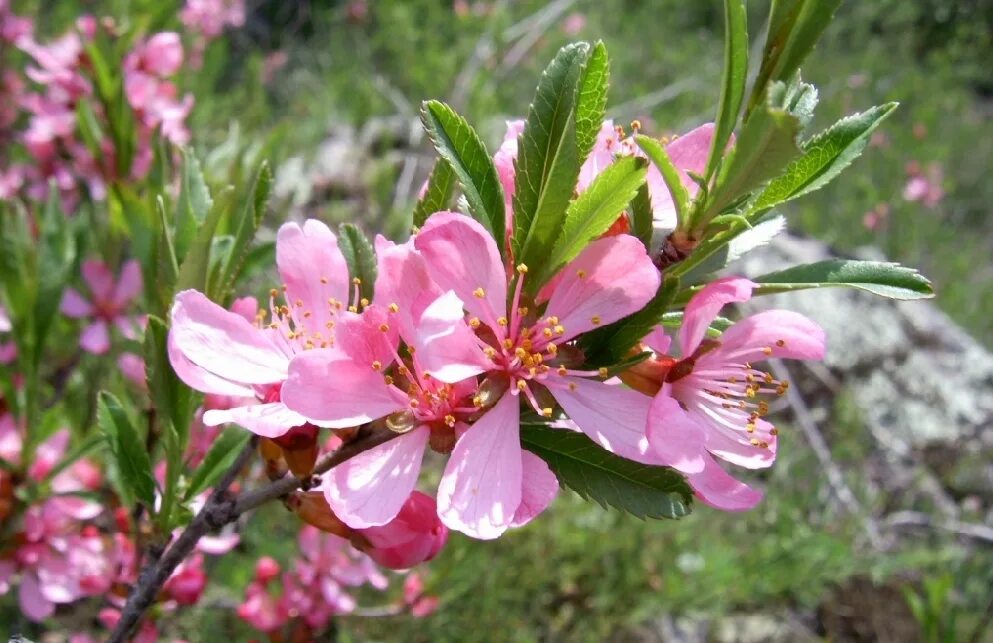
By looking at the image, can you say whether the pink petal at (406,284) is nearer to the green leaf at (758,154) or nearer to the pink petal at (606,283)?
the pink petal at (606,283)

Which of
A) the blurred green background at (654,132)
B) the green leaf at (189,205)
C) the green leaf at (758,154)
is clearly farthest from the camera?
the blurred green background at (654,132)

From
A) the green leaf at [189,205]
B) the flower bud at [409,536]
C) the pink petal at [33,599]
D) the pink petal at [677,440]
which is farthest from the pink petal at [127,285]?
the pink petal at [677,440]

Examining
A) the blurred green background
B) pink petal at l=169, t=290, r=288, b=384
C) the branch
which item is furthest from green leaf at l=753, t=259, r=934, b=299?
the blurred green background

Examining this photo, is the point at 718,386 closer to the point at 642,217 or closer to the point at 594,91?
the point at 642,217

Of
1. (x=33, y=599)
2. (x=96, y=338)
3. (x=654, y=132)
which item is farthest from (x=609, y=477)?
(x=654, y=132)

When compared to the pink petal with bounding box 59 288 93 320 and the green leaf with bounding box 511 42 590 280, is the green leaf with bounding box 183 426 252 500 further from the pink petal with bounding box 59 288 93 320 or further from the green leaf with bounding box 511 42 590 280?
the pink petal with bounding box 59 288 93 320

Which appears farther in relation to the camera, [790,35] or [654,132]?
[654,132]
